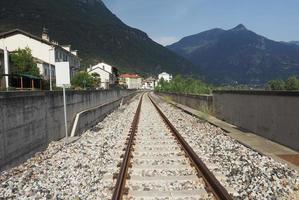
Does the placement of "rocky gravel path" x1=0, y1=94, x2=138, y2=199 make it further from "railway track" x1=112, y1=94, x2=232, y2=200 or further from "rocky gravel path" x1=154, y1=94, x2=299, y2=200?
"rocky gravel path" x1=154, y1=94, x2=299, y2=200

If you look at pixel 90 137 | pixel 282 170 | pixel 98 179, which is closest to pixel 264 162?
pixel 282 170

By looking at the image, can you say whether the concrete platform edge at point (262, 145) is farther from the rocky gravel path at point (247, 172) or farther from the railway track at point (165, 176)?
the railway track at point (165, 176)

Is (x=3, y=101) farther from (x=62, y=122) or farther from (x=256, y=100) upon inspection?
(x=256, y=100)

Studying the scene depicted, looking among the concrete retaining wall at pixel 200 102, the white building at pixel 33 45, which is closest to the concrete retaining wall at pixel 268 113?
the concrete retaining wall at pixel 200 102

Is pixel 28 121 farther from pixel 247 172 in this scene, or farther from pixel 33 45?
pixel 33 45

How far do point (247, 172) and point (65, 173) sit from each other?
4144 millimetres

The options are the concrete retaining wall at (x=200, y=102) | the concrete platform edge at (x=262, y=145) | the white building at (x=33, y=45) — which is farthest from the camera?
the white building at (x=33, y=45)

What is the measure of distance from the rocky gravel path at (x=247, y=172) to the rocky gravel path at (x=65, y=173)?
2.43 m

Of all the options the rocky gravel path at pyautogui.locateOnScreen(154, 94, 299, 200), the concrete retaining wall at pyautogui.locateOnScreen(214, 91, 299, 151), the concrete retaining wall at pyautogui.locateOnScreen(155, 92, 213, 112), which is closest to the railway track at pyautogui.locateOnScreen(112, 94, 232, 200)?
the rocky gravel path at pyautogui.locateOnScreen(154, 94, 299, 200)

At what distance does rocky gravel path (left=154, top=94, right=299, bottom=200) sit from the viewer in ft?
26.0

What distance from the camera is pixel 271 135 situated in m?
14.8

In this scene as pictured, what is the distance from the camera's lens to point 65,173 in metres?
10.1

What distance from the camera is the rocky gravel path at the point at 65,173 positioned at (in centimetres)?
821

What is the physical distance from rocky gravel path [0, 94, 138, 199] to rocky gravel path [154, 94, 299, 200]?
2.43 metres
